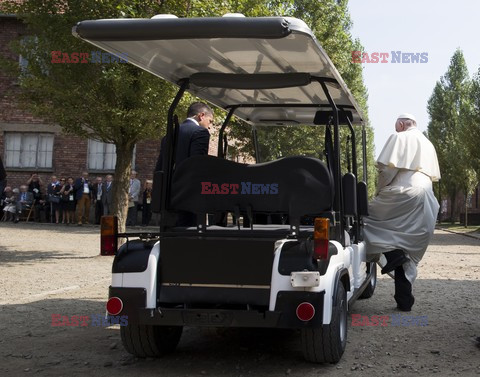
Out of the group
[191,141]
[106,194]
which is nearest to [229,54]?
[191,141]

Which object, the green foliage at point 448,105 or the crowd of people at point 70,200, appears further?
the green foliage at point 448,105

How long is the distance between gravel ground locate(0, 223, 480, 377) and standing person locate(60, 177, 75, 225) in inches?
645

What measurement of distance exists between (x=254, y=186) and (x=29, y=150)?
25.2 meters

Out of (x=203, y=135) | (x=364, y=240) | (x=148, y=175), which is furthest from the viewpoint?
(x=148, y=175)

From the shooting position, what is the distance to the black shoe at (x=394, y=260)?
7504 mm

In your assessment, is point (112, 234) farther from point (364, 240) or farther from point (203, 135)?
point (364, 240)

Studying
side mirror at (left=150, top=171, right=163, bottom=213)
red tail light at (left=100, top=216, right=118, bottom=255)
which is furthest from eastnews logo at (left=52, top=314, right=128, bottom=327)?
side mirror at (left=150, top=171, right=163, bottom=213)

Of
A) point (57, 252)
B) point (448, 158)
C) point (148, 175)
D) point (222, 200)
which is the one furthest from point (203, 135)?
point (448, 158)

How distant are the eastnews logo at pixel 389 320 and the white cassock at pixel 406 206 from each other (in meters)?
0.52

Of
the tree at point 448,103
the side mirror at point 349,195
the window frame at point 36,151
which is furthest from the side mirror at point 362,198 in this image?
the tree at point 448,103

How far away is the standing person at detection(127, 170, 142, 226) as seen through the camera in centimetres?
2495

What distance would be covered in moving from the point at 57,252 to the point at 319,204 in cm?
1058

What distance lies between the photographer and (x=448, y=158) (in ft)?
155

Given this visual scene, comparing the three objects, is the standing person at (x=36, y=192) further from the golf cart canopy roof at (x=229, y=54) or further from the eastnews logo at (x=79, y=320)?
the golf cart canopy roof at (x=229, y=54)
